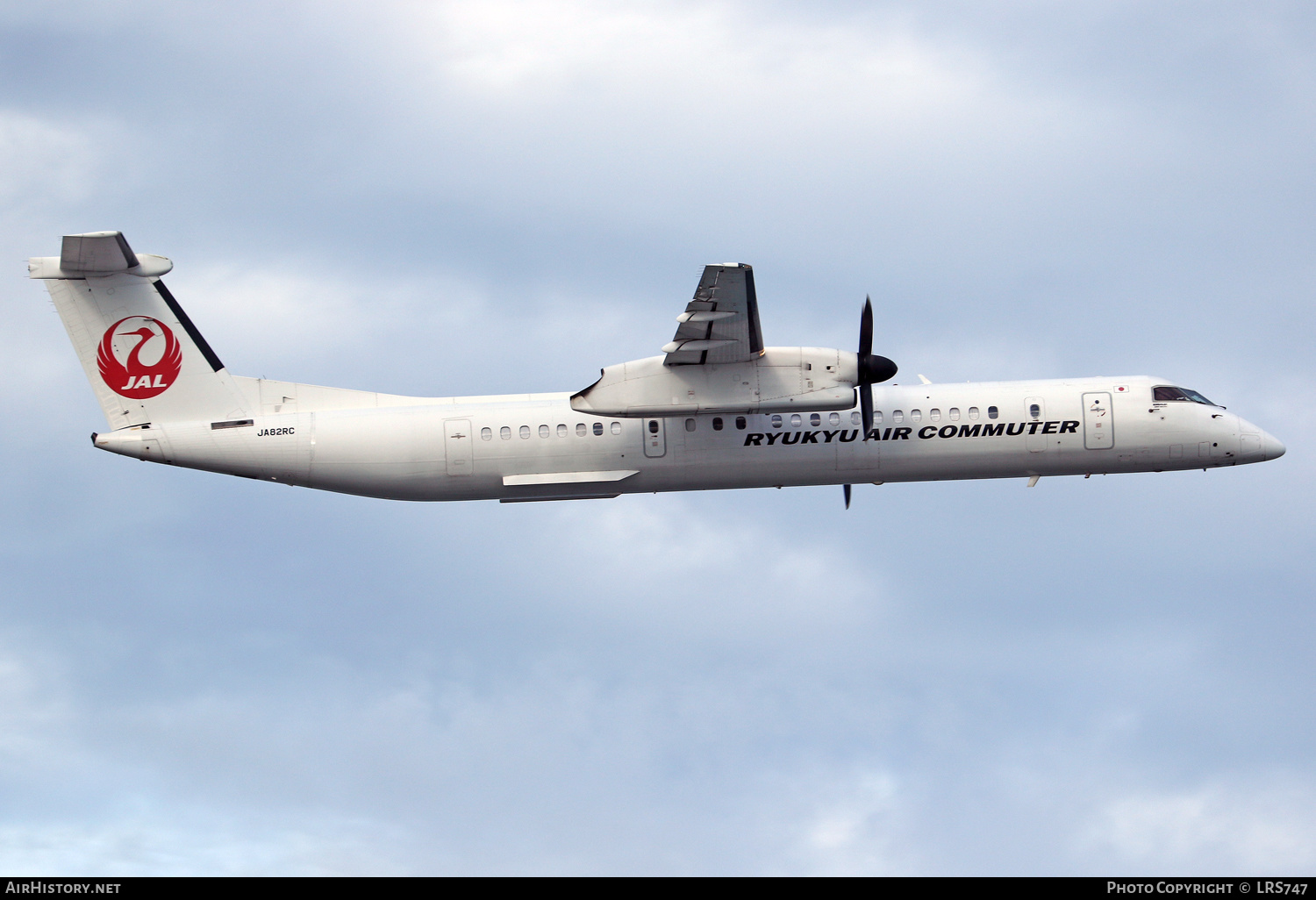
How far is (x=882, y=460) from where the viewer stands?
106 ft

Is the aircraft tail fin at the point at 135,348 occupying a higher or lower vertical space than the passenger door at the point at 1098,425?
higher

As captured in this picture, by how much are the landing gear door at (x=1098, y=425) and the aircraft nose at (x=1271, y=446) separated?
12.6 ft

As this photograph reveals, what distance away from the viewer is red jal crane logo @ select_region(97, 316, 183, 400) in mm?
31688

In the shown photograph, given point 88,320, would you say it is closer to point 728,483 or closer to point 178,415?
point 178,415

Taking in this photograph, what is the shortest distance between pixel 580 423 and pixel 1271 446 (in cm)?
1695

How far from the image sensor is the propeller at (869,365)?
3016 cm

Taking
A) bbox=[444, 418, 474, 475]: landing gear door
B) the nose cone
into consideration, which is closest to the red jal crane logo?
bbox=[444, 418, 474, 475]: landing gear door

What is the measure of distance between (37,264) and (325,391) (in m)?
7.03

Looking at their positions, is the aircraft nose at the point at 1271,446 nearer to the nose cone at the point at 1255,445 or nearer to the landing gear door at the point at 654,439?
the nose cone at the point at 1255,445

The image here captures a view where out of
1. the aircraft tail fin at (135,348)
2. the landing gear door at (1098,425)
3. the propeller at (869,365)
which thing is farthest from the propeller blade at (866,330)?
the aircraft tail fin at (135,348)

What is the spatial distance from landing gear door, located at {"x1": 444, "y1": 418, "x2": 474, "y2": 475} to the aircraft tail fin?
15.7 ft

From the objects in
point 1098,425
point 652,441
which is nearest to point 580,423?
point 652,441

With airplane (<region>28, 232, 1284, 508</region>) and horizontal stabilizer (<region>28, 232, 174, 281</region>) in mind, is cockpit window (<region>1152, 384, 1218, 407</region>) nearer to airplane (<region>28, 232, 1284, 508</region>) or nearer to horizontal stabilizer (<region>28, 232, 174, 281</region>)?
airplane (<region>28, 232, 1284, 508</region>)
